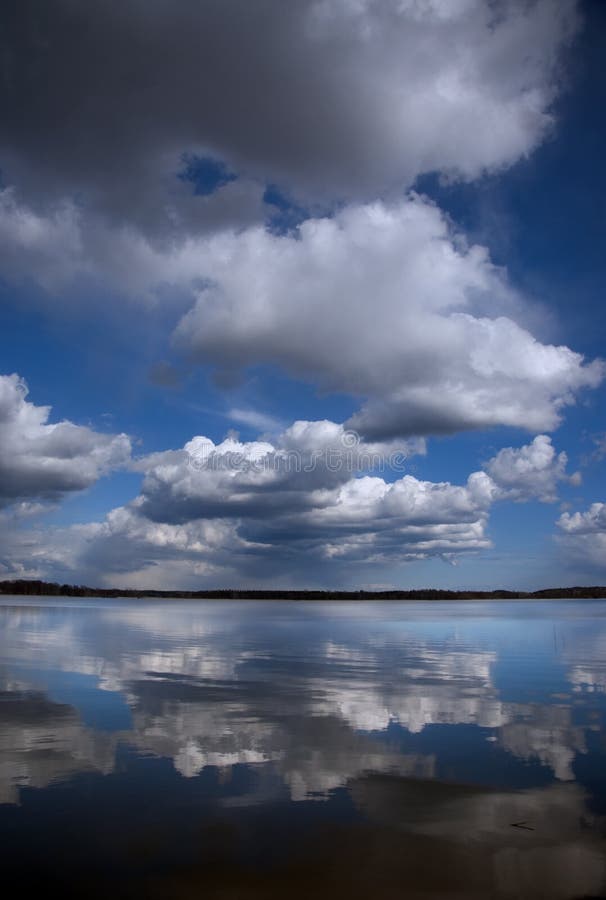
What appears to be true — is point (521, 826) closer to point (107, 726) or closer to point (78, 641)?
point (107, 726)

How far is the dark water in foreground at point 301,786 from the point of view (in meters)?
6.68

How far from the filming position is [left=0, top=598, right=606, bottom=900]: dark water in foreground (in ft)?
21.9

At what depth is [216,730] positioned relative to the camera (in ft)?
42.8

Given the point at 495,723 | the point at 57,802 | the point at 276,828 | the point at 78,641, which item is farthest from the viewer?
the point at 78,641

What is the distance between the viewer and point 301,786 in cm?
956

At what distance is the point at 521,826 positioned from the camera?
8094 millimetres

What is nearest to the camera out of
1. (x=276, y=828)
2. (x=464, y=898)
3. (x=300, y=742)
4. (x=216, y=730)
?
(x=464, y=898)

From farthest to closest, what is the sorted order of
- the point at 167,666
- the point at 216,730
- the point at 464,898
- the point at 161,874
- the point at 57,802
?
the point at 167,666 < the point at 216,730 < the point at 57,802 < the point at 161,874 < the point at 464,898

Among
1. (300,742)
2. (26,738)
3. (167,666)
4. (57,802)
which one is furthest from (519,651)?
(57,802)

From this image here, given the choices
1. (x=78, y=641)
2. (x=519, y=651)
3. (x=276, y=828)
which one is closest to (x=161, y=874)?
(x=276, y=828)

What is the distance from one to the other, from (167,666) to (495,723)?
13.4 meters

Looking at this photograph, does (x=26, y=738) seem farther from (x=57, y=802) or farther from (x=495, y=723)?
(x=495, y=723)

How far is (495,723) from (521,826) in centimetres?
639

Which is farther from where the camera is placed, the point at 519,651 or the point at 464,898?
the point at 519,651
